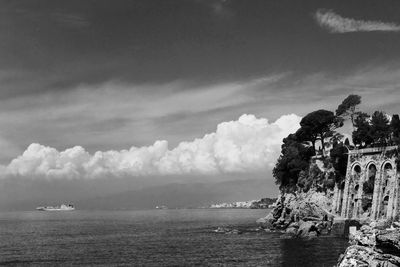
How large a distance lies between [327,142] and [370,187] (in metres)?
22.5

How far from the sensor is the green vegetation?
102938 mm

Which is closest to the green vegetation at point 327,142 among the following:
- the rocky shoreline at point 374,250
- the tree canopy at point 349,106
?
the tree canopy at point 349,106

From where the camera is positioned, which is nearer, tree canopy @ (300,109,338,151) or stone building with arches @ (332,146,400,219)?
stone building with arches @ (332,146,400,219)

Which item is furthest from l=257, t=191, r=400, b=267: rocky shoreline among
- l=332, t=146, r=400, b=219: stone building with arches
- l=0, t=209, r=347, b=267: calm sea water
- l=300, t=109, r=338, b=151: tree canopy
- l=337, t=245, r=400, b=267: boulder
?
l=300, t=109, r=338, b=151: tree canopy

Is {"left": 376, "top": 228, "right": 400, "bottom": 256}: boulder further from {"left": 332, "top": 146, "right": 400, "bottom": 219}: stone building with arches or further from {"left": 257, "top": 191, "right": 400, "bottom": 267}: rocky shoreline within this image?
{"left": 332, "top": 146, "right": 400, "bottom": 219}: stone building with arches

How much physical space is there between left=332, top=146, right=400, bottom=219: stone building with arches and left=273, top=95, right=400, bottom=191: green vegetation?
210 centimetres

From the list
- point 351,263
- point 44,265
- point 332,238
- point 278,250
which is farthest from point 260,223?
point 351,263

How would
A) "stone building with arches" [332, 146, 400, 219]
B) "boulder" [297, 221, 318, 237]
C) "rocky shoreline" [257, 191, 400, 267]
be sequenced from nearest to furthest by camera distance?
1. "rocky shoreline" [257, 191, 400, 267]
2. "stone building with arches" [332, 146, 400, 219]
3. "boulder" [297, 221, 318, 237]

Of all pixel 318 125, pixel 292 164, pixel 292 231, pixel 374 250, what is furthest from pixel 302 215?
pixel 374 250

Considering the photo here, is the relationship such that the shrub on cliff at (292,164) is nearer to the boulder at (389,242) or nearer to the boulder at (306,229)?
the boulder at (306,229)

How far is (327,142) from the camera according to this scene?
12012cm

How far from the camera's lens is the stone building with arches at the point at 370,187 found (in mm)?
92812

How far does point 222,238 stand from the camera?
101938 mm

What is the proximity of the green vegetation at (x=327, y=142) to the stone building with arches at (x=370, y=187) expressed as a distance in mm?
2098
